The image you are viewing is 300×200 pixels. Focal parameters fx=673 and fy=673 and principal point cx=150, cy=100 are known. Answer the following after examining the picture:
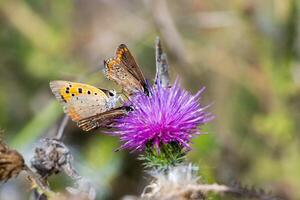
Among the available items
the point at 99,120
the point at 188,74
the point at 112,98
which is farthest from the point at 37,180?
the point at 188,74

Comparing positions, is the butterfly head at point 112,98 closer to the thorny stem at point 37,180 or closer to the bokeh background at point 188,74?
the thorny stem at point 37,180

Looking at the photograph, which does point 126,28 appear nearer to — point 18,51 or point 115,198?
point 18,51

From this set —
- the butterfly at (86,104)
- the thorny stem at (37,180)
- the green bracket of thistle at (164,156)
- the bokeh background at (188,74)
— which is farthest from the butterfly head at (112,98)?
the bokeh background at (188,74)

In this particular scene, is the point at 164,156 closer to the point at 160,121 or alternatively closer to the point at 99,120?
the point at 160,121

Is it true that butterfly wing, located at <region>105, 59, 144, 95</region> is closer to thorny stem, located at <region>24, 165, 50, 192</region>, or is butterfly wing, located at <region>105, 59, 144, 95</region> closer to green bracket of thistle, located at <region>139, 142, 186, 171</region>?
green bracket of thistle, located at <region>139, 142, 186, 171</region>

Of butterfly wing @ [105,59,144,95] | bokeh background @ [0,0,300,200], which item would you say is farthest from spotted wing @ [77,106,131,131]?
bokeh background @ [0,0,300,200]
